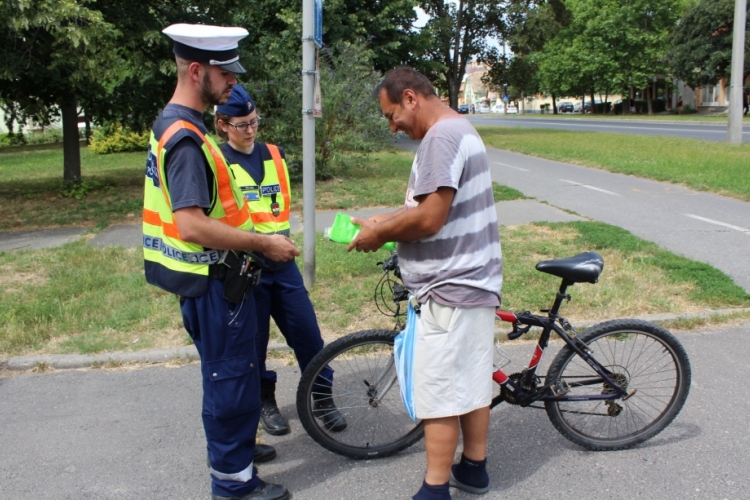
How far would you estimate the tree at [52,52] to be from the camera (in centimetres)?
824

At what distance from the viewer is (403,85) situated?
95.8 inches

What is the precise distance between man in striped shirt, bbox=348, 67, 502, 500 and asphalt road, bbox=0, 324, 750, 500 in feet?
1.79

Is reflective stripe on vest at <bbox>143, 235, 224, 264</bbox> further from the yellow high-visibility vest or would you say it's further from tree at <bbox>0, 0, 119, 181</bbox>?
tree at <bbox>0, 0, 119, 181</bbox>

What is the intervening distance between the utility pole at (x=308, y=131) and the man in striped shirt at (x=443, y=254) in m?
2.68

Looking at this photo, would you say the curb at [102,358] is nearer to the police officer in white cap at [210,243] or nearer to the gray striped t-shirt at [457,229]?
the police officer in white cap at [210,243]

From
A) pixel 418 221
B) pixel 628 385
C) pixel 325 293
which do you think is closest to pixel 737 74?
pixel 325 293

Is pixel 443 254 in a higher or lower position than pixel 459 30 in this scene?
lower

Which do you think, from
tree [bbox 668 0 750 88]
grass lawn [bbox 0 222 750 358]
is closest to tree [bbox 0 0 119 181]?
grass lawn [bbox 0 222 750 358]

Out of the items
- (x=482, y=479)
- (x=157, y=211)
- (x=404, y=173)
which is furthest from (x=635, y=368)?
(x=404, y=173)

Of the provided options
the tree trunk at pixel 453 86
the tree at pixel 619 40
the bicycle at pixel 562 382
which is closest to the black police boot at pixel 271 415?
the bicycle at pixel 562 382

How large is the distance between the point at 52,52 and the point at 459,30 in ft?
103

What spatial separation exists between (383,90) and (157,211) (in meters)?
0.98

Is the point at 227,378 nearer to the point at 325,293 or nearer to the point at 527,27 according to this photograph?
the point at 325,293

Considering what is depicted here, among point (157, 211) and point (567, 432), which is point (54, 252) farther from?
point (567, 432)
